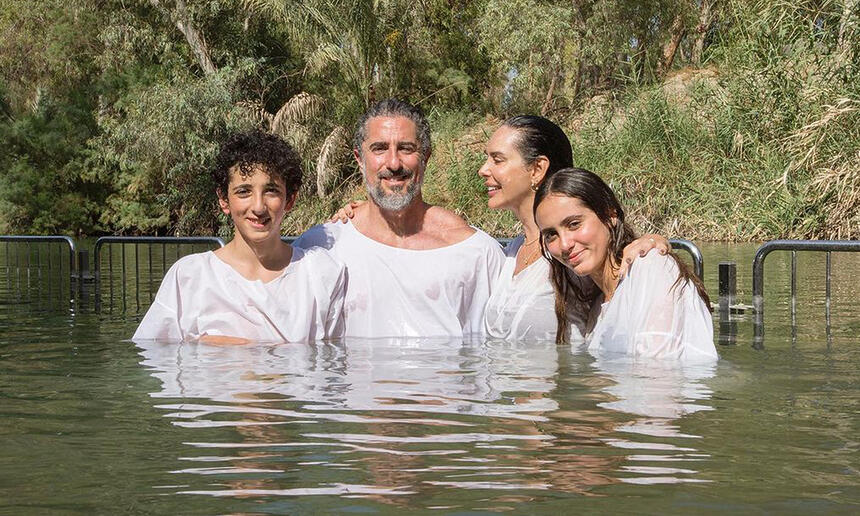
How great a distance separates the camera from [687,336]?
18.0 feet

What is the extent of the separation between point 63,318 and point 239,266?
168 inches

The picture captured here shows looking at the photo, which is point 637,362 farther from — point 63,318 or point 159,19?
point 159,19

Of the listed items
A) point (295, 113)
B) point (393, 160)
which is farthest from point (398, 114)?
point (295, 113)

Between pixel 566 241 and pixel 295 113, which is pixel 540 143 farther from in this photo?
pixel 295 113

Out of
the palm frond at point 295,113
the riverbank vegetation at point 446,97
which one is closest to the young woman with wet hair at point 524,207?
the riverbank vegetation at point 446,97

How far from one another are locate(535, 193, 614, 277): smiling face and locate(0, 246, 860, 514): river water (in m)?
0.55

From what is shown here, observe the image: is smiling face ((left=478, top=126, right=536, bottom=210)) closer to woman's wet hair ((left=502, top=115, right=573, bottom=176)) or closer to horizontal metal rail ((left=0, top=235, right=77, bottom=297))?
woman's wet hair ((left=502, top=115, right=573, bottom=176))

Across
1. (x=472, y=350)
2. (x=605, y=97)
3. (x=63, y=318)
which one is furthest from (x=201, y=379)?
(x=605, y=97)

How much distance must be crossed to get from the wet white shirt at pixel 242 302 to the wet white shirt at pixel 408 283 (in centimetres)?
28

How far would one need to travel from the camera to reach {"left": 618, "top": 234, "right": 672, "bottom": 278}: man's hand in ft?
18.0

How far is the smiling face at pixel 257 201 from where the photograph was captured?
6.41 m

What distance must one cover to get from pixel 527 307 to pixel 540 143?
0.92 meters

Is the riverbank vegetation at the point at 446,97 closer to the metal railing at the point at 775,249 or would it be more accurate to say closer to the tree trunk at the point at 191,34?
the tree trunk at the point at 191,34

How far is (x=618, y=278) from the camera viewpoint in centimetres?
576
